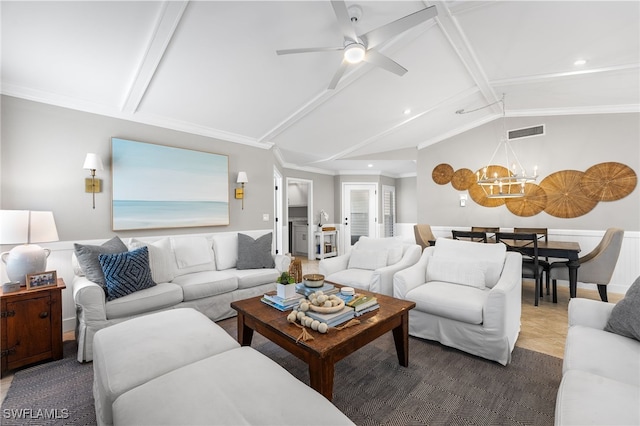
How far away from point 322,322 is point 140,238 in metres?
2.67

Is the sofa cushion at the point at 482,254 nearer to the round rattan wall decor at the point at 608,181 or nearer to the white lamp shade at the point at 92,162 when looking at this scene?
the round rattan wall decor at the point at 608,181

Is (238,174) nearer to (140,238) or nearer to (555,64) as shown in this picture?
(140,238)

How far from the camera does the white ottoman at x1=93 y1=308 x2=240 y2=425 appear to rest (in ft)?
4.08

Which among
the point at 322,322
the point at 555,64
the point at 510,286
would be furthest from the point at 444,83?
the point at 322,322

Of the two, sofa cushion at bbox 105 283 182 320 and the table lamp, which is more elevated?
the table lamp

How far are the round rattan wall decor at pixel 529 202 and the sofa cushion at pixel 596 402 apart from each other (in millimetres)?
4418

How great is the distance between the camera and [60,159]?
9.20 ft

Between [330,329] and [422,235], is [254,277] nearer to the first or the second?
[330,329]

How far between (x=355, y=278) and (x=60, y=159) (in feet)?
10.6

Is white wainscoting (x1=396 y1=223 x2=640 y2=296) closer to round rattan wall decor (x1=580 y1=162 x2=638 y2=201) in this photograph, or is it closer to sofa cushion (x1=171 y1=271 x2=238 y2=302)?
round rattan wall decor (x1=580 y1=162 x2=638 y2=201)

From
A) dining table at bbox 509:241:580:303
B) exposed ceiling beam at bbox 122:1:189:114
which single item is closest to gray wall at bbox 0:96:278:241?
exposed ceiling beam at bbox 122:1:189:114

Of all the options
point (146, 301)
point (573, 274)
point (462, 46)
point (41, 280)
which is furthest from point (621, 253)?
point (41, 280)

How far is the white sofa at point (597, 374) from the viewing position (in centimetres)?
101

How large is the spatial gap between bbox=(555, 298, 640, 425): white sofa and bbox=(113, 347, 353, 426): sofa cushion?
882 millimetres
